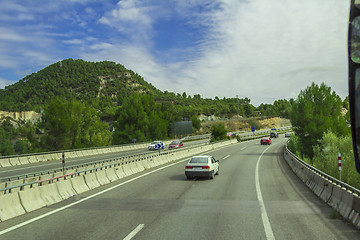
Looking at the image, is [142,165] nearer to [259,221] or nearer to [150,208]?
[150,208]

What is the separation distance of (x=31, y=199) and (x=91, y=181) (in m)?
4.75

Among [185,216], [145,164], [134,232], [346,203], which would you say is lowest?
[145,164]

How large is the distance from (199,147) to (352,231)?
120 feet

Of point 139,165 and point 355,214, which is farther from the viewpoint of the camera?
point 139,165

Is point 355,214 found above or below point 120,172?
above

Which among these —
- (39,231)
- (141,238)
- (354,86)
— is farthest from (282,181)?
(354,86)

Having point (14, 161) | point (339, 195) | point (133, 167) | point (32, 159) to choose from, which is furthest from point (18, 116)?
point (339, 195)

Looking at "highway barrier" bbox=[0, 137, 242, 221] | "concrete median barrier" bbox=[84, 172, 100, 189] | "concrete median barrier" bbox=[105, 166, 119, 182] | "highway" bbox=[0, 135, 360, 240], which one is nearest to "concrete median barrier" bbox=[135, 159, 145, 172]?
"highway barrier" bbox=[0, 137, 242, 221]

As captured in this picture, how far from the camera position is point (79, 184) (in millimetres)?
13922

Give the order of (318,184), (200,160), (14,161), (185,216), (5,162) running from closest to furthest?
(185,216)
(318,184)
(200,160)
(5,162)
(14,161)

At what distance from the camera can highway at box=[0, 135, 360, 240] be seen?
24.5 feet

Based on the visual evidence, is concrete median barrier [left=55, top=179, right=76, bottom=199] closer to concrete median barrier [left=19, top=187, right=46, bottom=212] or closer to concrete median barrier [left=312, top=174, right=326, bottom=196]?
concrete median barrier [left=19, top=187, right=46, bottom=212]

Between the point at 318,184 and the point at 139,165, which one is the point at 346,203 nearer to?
the point at 318,184

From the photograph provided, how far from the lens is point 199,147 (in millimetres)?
44312
